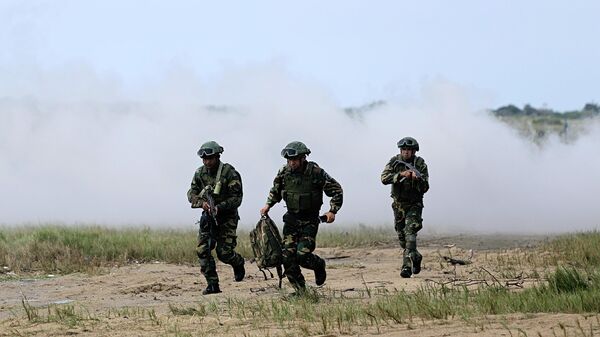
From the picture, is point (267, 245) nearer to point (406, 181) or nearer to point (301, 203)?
point (301, 203)

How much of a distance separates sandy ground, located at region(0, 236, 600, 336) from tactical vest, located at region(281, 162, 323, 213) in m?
1.06

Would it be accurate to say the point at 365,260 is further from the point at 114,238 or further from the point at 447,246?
the point at 114,238

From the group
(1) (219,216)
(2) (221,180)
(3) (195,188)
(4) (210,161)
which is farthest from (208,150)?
(1) (219,216)

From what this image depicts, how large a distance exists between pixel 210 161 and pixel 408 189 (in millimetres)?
2704

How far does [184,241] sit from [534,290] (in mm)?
9987

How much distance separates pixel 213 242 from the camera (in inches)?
545

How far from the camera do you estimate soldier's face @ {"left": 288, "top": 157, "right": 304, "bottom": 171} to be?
12546 mm

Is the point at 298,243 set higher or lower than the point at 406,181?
lower

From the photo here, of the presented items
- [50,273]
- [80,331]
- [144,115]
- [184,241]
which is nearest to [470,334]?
[80,331]

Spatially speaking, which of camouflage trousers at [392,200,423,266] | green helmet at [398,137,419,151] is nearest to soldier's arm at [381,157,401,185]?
green helmet at [398,137,419,151]

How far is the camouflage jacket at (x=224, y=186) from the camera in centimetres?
1369

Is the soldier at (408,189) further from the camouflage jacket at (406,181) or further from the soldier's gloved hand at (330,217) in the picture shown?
the soldier's gloved hand at (330,217)

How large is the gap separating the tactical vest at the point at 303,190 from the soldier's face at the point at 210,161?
1.32m

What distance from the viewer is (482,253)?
1909 centimetres
